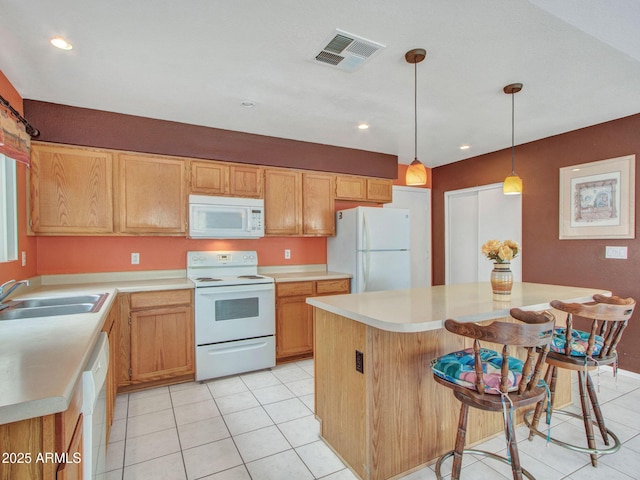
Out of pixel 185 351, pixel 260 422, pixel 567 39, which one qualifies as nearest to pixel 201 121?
pixel 185 351

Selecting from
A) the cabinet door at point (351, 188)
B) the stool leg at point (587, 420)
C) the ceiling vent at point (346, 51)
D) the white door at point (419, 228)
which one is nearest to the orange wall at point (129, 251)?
the cabinet door at point (351, 188)

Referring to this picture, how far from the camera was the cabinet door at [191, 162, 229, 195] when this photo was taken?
3402 millimetres

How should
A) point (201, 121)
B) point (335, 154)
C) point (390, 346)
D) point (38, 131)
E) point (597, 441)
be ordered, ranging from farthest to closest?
point (335, 154) → point (201, 121) → point (38, 131) → point (597, 441) → point (390, 346)

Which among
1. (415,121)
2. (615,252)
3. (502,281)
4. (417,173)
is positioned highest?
(415,121)

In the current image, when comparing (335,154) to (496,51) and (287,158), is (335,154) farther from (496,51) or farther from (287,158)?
(496,51)

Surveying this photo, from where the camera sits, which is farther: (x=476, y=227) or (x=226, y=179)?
(x=476, y=227)

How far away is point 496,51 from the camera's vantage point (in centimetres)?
211

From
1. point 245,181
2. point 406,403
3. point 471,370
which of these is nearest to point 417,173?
point 471,370

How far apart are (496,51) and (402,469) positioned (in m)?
2.48

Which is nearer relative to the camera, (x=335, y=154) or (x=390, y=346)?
(x=390, y=346)

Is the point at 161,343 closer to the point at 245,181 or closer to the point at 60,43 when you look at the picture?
the point at 245,181

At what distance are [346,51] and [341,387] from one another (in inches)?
78.5

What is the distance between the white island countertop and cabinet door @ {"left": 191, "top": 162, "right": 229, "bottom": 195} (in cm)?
188

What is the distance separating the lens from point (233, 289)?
3260mm
